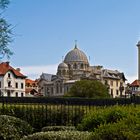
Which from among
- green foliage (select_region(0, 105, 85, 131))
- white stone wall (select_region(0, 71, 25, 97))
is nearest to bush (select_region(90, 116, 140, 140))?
green foliage (select_region(0, 105, 85, 131))

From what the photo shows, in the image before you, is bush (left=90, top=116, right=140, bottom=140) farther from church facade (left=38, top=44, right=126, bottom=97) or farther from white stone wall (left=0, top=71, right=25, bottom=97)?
church facade (left=38, top=44, right=126, bottom=97)

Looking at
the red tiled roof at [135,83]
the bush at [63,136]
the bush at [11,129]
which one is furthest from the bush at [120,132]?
the red tiled roof at [135,83]

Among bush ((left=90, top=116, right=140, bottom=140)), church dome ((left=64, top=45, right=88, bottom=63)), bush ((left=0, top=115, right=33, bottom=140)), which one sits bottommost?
bush ((left=0, top=115, right=33, bottom=140))

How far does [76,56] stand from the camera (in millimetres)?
175875

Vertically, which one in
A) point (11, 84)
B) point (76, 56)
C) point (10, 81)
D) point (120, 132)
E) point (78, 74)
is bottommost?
point (120, 132)

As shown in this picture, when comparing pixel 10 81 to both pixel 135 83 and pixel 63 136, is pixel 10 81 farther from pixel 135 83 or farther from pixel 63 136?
pixel 63 136

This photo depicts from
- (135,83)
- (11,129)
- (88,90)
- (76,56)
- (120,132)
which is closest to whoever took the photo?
(120,132)

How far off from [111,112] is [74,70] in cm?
16689

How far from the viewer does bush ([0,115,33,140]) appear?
51.7 ft

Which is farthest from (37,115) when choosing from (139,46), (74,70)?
(74,70)

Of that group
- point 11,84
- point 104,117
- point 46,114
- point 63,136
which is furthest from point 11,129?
point 11,84

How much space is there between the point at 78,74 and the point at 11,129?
163467 millimetres

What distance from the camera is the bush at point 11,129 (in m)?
15.8

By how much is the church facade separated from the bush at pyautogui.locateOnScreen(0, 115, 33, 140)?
502 feet
